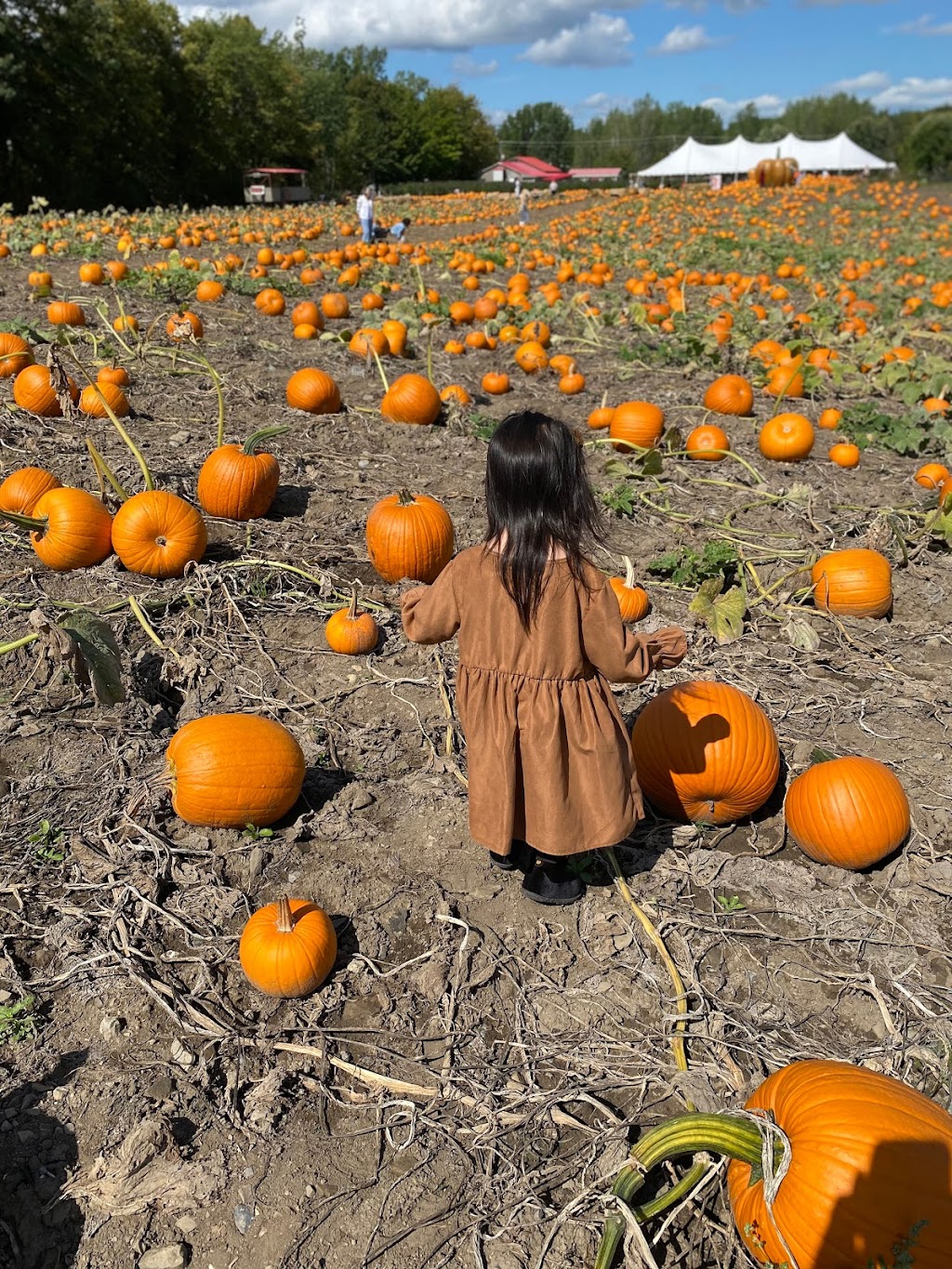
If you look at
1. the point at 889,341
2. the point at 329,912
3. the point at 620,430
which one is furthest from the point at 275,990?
the point at 889,341

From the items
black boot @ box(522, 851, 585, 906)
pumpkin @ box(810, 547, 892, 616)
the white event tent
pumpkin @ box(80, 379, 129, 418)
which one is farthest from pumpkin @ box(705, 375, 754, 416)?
the white event tent

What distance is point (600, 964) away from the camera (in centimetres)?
316

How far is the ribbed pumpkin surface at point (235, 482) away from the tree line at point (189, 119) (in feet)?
123

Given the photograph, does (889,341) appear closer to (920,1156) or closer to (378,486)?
(378,486)

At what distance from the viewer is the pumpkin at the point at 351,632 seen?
4.79 m

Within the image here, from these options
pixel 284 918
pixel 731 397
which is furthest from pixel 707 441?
pixel 284 918

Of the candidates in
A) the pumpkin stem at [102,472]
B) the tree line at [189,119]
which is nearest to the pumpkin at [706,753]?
the pumpkin stem at [102,472]

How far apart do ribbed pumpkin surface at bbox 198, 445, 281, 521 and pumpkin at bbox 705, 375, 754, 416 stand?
4682mm

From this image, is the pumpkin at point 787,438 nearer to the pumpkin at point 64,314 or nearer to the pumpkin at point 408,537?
the pumpkin at point 408,537

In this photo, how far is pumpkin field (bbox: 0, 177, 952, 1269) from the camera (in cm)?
232

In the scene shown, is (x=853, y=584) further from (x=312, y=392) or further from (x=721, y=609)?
(x=312, y=392)

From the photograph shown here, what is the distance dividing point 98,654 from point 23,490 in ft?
7.01

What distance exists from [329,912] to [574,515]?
5.64 ft

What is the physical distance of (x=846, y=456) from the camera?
7621mm
